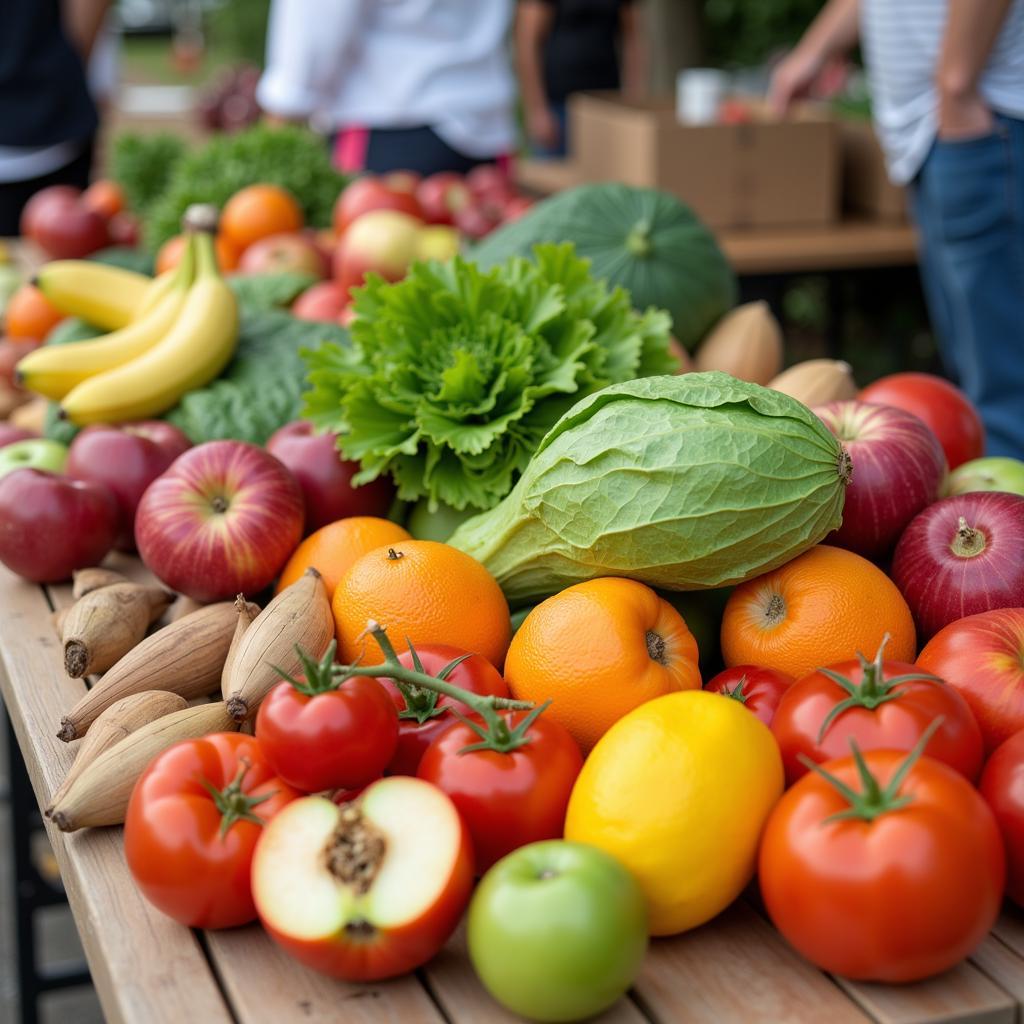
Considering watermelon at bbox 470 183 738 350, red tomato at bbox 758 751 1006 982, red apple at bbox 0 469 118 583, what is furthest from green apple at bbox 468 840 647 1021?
watermelon at bbox 470 183 738 350

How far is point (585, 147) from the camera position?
173 inches

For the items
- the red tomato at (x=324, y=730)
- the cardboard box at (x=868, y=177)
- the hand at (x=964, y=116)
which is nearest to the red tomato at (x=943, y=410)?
the red tomato at (x=324, y=730)

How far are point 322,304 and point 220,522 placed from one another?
0.98 m

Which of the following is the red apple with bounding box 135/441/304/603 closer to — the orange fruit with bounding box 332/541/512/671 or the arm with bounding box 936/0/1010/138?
the orange fruit with bounding box 332/541/512/671

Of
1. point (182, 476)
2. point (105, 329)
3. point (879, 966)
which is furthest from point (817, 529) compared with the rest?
point (105, 329)

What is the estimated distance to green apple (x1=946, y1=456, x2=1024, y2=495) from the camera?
1.52 metres

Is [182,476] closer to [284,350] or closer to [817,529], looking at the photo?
[284,350]

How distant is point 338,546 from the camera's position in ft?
4.83

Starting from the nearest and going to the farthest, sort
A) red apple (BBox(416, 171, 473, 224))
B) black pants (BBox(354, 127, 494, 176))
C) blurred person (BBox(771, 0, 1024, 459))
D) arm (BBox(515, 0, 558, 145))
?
blurred person (BBox(771, 0, 1024, 459))
red apple (BBox(416, 171, 473, 224))
black pants (BBox(354, 127, 494, 176))
arm (BBox(515, 0, 558, 145))

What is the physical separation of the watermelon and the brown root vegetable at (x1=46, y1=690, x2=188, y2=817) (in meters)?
1.16

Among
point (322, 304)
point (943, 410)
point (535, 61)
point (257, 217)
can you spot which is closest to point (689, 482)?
point (943, 410)

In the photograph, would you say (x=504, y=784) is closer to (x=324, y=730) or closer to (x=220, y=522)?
(x=324, y=730)

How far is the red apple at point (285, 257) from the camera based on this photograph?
8.81ft

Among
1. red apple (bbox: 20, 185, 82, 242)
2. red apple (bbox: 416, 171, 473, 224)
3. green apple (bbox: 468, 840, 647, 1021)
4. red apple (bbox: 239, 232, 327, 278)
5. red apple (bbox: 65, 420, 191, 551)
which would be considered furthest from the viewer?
red apple (bbox: 20, 185, 82, 242)
